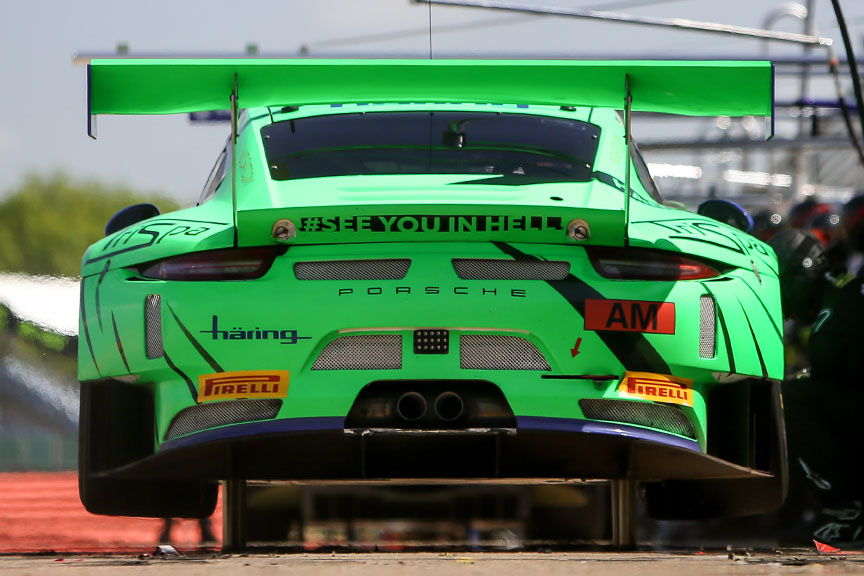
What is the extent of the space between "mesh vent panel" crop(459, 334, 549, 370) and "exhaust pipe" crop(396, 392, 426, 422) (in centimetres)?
18

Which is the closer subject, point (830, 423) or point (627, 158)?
point (627, 158)

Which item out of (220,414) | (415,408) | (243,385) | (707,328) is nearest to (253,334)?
(243,385)

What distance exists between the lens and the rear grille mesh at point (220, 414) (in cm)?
464

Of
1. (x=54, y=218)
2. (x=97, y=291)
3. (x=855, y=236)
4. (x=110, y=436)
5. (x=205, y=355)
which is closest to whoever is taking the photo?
(x=205, y=355)

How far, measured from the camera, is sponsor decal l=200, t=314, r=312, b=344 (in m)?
4.60

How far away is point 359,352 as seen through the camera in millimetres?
4605

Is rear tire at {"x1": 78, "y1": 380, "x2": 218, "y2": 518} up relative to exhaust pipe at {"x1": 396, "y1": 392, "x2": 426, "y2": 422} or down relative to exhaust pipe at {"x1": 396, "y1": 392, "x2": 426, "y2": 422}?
down

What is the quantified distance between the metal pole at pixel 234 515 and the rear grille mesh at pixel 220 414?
2.61ft

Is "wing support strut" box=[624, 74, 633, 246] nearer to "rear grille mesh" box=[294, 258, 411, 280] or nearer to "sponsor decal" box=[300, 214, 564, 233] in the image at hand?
"sponsor decal" box=[300, 214, 564, 233]

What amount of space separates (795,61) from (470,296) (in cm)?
1815

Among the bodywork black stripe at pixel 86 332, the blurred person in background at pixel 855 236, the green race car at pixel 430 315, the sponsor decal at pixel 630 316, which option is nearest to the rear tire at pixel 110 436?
the green race car at pixel 430 315

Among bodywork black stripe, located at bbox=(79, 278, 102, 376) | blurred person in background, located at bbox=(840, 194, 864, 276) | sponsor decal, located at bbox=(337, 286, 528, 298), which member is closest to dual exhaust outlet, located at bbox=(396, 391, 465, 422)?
sponsor decal, located at bbox=(337, 286, 528, 298)

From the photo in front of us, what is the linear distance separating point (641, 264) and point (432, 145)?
1103 millimetres

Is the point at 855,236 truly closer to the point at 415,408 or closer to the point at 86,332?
the point at 415,408
